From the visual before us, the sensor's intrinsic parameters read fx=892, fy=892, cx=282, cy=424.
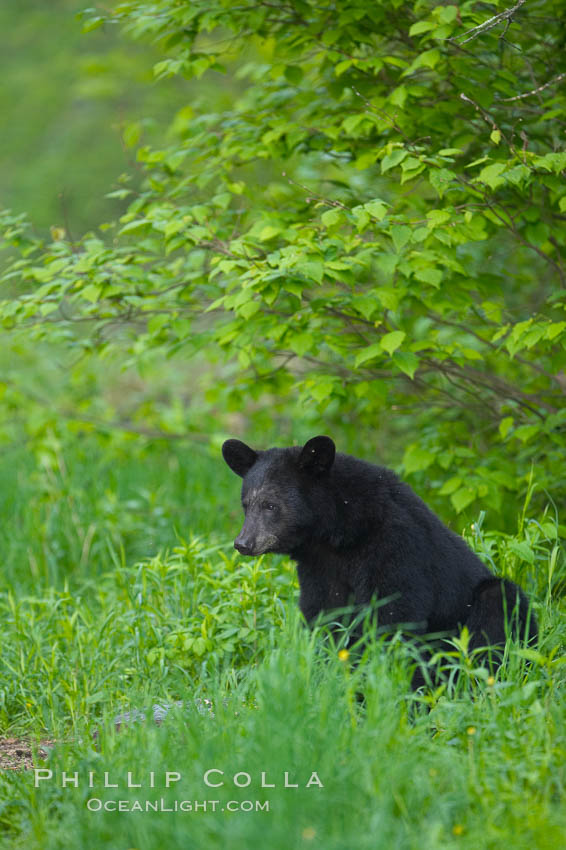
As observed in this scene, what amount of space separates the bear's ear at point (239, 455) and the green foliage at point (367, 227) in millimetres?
714

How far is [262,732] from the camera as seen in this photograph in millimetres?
2592

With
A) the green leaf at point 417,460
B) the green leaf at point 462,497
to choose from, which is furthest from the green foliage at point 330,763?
the green leaf at point 417,460

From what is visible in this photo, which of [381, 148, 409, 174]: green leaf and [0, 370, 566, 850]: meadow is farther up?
[381, 148, 409, 174]: green leaf

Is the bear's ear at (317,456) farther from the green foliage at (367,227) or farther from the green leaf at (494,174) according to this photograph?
the green leaf at (494,174)

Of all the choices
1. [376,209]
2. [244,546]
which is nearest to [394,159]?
[376,209]

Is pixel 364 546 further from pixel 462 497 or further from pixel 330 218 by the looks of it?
pixel 330 218

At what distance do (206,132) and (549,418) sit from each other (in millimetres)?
2503

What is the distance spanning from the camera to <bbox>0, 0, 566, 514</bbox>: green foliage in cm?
414

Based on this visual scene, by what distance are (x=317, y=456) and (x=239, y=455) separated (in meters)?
0.38

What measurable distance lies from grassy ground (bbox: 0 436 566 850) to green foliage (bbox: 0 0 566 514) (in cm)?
108

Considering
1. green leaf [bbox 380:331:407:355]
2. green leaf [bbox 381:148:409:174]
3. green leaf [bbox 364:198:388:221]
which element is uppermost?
green leaf [bbox 381:148:409:174]

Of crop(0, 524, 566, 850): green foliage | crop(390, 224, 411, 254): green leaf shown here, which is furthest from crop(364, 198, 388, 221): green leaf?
crop(0, 524, 566, 850): green foliage

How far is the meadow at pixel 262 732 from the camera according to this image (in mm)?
2359

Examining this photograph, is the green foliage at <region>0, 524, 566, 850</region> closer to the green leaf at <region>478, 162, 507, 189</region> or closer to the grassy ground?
the grassy ground
